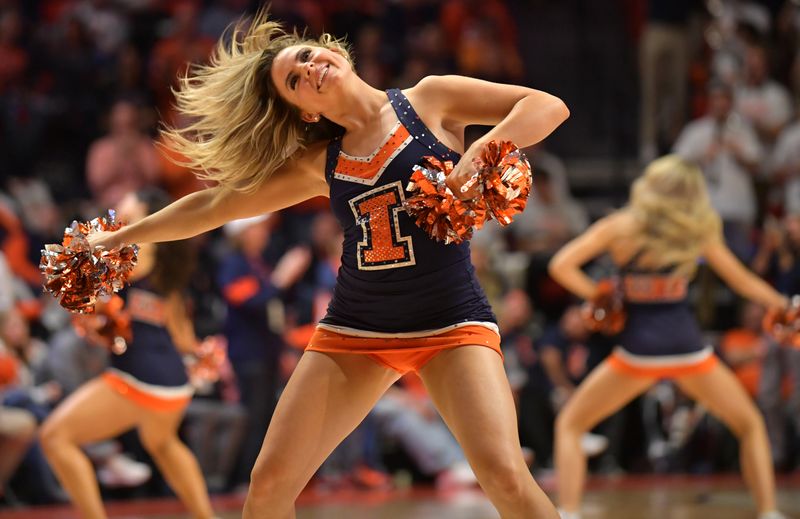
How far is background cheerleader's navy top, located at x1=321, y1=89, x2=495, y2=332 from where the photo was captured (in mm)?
3756

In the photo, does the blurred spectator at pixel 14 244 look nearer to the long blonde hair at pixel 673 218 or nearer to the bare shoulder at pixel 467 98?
the long blonde hair at pixel 673 218

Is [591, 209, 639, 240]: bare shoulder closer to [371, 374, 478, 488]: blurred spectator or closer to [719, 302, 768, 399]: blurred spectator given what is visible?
[371, 374, 478, 488]: blurred spectator

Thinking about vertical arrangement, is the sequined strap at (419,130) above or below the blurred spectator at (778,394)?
above

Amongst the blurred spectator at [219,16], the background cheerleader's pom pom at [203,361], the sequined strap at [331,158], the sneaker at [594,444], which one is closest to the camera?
the sequined strap at [331,158]

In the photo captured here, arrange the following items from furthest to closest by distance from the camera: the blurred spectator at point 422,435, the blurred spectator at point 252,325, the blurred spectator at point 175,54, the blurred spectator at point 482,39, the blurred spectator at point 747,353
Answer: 1. the blurred spectator at point 482,39
2. the blurred spectator at point 175,54
3. the blurred spectator at point 747,353
4. the blurred spectator at point 422,435
5. the blurred spectator at point 252,325

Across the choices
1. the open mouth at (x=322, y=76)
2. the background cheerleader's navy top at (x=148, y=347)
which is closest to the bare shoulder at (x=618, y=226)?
the background cheerleader's navy top at (x=148, y=347)

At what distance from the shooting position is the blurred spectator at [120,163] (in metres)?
9.19

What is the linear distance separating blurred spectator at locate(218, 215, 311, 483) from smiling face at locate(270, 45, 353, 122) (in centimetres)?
429

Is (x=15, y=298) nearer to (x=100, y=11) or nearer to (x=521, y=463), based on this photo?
(x=100, y=11)

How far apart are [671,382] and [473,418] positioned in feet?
19.2

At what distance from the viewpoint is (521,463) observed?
11.4 feet

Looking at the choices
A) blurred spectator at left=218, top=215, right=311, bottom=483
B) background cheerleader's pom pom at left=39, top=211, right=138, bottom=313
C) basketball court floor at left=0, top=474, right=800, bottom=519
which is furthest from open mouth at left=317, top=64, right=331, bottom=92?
blurred spectator at left=218, top=215, right=311, bottom=483

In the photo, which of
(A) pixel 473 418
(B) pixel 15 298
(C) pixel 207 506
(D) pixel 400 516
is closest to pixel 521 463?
(A) pixel 473 418

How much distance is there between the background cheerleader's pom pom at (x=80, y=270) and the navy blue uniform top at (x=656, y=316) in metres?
3.08
